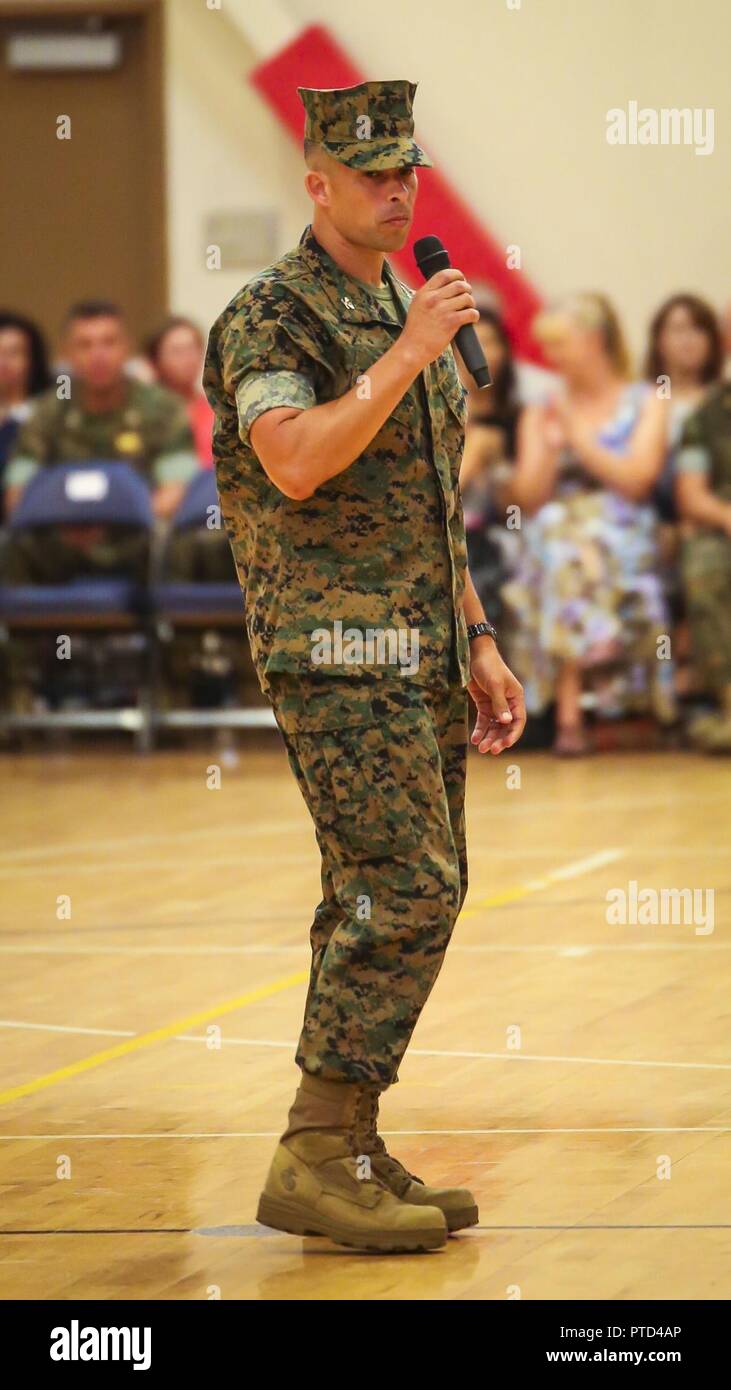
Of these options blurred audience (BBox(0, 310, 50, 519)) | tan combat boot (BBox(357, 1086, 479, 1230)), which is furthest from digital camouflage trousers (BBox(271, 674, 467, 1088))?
blurred audience (BBox(0, 310, 50, 519))

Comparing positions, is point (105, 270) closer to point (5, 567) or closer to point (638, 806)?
point (5, 567)

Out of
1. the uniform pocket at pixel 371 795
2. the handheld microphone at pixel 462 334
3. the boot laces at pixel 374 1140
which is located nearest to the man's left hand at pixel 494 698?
the uniform pocket at pixel 371 795

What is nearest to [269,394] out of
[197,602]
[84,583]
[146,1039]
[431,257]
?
[431,257]

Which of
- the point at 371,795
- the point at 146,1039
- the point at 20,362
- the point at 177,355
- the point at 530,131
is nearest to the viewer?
the point at 371,795

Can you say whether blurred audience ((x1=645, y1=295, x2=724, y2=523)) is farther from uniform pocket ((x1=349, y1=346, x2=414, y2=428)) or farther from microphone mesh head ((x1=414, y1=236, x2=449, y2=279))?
uniform pocket ((x1=349, y1=346, x2=414, y2=428))

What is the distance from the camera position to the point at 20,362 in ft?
33.9

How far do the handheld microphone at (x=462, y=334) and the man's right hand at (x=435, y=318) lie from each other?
2.0 inches

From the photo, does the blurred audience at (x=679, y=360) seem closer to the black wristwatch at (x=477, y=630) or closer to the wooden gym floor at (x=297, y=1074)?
the wooden gym floor at (x=297, y=1074)

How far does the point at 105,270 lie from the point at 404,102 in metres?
8.60

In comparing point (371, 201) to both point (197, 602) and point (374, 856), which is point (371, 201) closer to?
point (374, 856)

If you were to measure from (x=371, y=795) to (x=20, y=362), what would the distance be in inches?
308

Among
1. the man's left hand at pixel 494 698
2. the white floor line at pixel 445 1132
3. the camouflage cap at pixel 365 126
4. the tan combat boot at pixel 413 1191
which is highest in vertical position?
the camouflage cap at pixel 365 126

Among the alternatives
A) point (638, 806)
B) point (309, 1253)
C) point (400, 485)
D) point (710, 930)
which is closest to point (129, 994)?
point (710, 930)

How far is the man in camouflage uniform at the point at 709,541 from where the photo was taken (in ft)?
30.5
